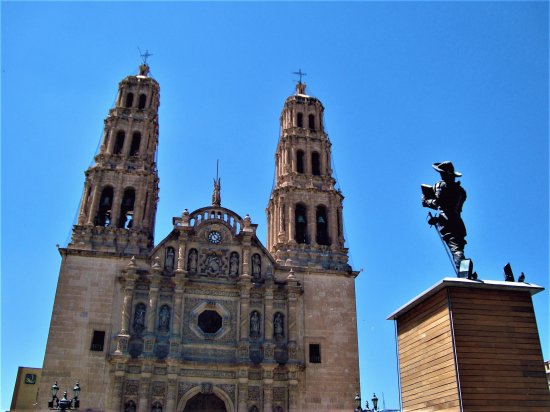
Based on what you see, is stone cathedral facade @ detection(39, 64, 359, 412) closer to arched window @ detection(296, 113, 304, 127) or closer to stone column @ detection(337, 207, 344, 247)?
stone column @ detection(337, 207, 344, 247)

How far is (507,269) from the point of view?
1255cm

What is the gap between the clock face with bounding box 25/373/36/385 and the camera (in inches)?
1026

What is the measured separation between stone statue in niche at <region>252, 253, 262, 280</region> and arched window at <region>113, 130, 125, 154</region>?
9.84 metres

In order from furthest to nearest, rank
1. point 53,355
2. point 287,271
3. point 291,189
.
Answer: point 291,189, point 287,271, point 53,355

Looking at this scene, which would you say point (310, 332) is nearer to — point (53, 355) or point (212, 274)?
point (212, 274)

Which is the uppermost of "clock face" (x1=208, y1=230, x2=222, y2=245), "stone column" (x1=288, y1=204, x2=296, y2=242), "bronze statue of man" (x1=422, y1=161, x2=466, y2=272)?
"stone column" (x1=288, y1=204, x2=296, y2=242)

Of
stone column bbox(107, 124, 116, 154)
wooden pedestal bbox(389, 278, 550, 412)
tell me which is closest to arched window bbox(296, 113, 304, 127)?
stone column bbox(107, 124, 116, 154)

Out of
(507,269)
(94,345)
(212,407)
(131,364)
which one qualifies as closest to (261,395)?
(212,407)

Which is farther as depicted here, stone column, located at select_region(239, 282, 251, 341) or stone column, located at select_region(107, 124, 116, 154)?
stone column, located at select_region(107, 124, 116, 154)

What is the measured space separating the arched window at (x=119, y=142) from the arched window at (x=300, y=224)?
10.5 m

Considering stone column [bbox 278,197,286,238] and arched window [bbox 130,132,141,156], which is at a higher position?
arched window [bbox 130,132,141,156]

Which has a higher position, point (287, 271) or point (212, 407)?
point (287, 271)

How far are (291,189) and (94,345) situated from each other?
1297 cm

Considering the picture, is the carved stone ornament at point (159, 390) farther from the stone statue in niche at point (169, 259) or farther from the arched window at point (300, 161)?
the arched window at point (300, 161)
